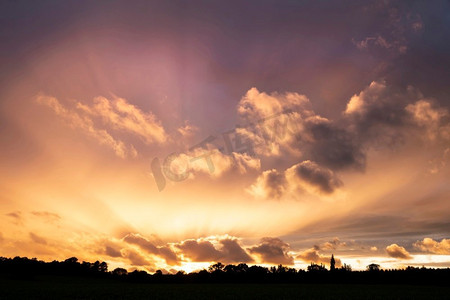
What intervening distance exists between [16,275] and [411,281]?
545 feet

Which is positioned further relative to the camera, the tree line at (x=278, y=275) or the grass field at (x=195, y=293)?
the tree line at (x=278, y=275)

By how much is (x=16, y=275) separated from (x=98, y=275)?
5569 cm

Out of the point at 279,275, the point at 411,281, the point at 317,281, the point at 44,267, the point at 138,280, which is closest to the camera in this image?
the point at 411,281

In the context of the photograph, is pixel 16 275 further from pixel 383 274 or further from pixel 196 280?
pixel 383 274

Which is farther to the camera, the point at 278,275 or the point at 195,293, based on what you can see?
the point at 278,275

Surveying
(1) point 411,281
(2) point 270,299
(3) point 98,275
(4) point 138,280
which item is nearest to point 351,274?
(1) point 411,281

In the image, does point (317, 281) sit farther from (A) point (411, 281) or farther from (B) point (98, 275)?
(B) point (98, 275)

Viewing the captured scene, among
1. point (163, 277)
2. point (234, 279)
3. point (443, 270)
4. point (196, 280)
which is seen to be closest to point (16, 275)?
point (163, 277)

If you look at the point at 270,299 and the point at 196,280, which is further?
the point at 196,280

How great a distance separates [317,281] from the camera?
14375cm

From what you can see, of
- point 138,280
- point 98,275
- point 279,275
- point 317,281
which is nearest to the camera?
point 317,281

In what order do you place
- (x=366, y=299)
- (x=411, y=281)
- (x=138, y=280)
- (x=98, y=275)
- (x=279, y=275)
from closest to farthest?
(x=366, y=299), (x=411, y=281), (x=279, y=275), (x=138, y=280), (x=98, y=275)

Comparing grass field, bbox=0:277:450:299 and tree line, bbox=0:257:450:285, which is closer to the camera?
grass field, bbox=0:277:450:299

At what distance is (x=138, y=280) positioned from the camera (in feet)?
556
